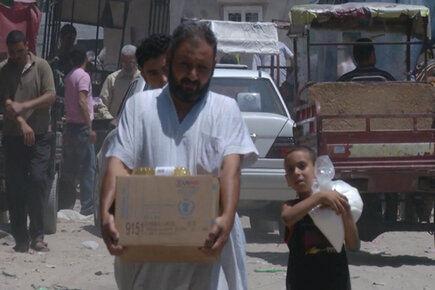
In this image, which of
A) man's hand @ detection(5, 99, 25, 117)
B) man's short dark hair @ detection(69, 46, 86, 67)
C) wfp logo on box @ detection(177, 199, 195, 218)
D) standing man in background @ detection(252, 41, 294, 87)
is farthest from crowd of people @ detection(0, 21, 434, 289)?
standing man in background @ detection(252, 41, 294, 87)

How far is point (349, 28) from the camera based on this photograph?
39.2 feet

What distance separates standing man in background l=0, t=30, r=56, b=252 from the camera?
9.66 meters

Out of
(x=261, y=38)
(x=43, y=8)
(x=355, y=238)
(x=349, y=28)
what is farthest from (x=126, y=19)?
(x=355, y=238)

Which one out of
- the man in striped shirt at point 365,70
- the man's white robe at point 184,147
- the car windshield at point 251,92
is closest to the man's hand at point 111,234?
the man's white robe at point 184,147

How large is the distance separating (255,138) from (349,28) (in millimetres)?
1972

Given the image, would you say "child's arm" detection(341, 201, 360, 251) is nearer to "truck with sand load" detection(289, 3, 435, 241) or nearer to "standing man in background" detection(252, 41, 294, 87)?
"truck with sand load" detection(289, 3, 435, 241)

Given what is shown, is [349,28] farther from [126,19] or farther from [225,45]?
[126,19]

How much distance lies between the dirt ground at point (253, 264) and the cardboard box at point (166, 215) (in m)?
4.59

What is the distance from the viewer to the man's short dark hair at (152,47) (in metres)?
6.01

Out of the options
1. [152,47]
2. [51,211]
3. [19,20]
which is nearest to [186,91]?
[152,47]

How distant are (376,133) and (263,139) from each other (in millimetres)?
1572

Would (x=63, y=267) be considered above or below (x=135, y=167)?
below

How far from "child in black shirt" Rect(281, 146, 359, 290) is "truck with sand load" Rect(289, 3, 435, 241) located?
14.4 ft

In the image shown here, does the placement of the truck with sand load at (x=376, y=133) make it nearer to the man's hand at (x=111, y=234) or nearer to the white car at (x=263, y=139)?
the white car at (x=263, y=139)
